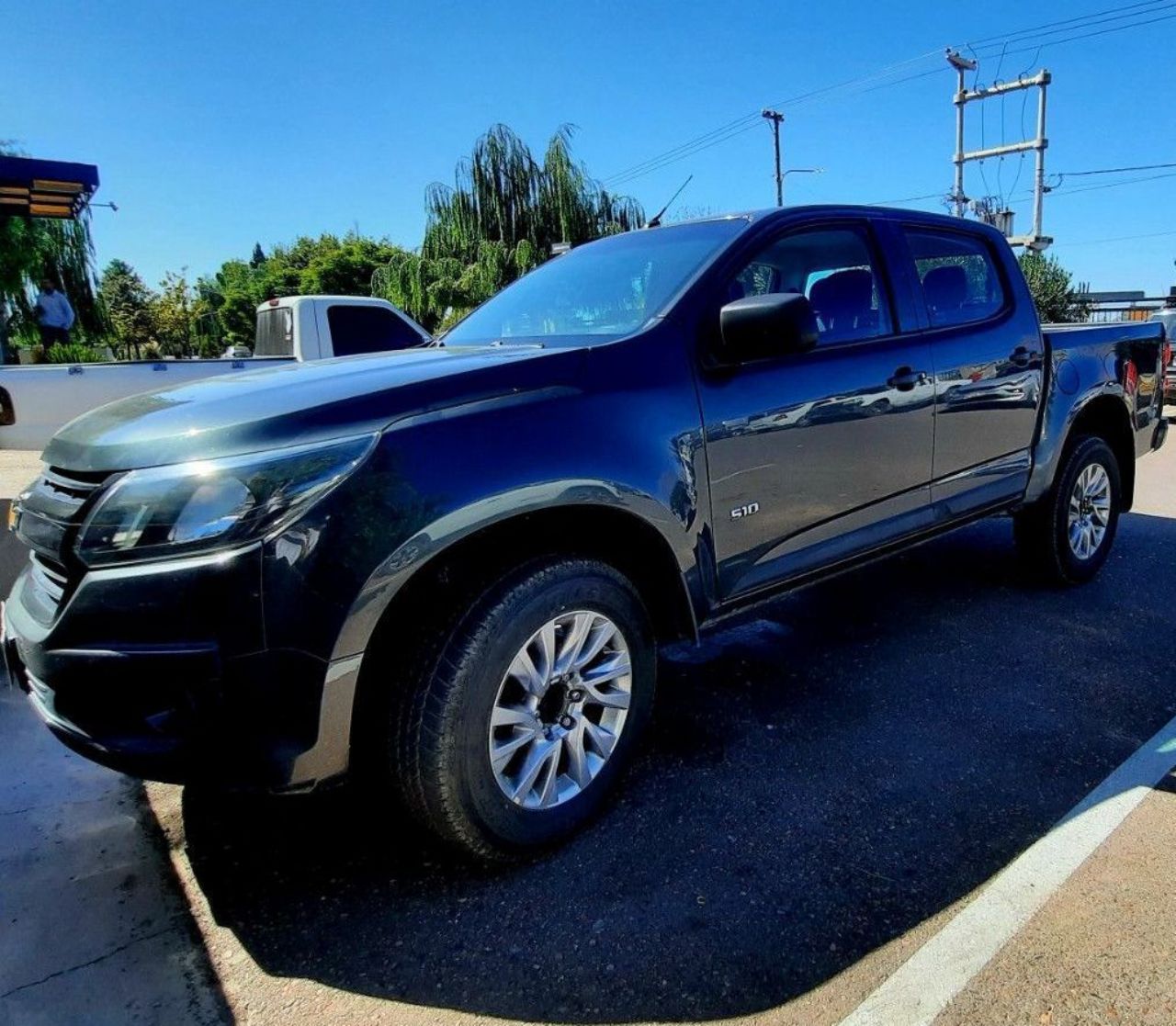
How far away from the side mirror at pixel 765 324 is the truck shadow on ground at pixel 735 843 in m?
1.39

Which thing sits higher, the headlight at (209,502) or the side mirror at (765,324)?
the side mirror at (765,324)

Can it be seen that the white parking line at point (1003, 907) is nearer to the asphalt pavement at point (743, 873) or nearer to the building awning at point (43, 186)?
the asphalt pavement at point (743, 873)

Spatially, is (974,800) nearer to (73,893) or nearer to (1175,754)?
(1175,754)

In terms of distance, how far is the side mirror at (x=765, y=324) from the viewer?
8.17 feet

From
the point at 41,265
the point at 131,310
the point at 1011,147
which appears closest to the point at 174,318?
the point at 131,310

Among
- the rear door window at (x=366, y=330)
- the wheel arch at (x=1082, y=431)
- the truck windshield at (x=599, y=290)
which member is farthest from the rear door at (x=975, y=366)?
the rear door window at (x=366, y=330)

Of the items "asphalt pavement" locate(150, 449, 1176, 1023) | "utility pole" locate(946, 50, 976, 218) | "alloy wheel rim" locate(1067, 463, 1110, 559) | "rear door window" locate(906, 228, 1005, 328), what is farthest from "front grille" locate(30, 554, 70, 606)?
"utility pole" locate(946, 50, 976, 218)

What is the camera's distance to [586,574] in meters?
2.29

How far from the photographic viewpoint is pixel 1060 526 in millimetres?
4273

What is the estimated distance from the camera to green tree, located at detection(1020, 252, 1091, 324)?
31500 mm

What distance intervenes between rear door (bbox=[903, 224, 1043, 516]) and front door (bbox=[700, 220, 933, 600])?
0.54 ft

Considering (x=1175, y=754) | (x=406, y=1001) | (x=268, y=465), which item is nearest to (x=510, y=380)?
(x=268, y=465)

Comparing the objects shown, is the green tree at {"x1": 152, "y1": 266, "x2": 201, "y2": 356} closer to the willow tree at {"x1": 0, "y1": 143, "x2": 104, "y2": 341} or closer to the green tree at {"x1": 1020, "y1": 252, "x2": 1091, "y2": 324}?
the willow tree at {"x1": 0, "y1": 143, "x2": 104, "y2": 341}

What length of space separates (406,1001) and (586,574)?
3.61 feet
